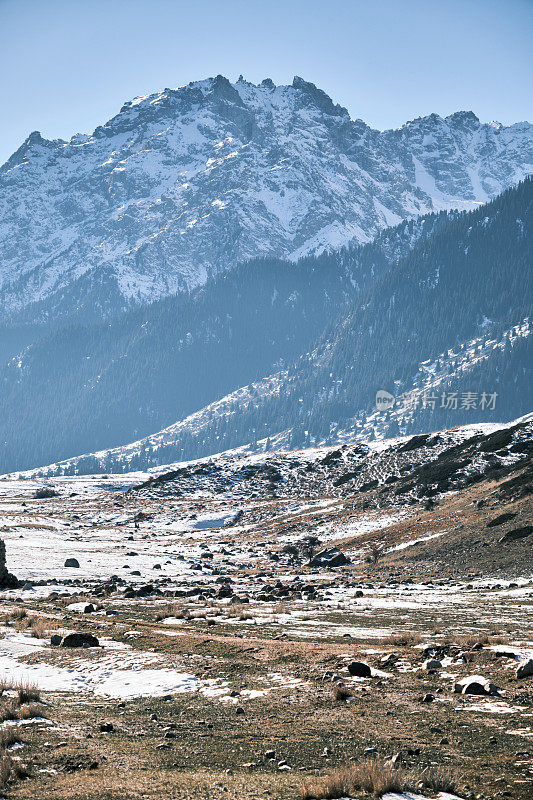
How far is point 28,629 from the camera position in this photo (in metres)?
23.3

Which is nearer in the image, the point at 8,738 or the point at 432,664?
the point at 8,738

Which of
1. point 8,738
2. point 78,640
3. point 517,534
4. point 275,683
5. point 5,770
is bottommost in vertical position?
point 517,534

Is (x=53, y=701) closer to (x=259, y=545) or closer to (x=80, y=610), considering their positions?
(x=80, y=610)

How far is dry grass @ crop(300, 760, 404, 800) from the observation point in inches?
367

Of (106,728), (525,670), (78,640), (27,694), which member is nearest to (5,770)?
(106,728)

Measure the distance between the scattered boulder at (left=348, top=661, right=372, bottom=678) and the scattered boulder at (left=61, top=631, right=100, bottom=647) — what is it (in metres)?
7.68

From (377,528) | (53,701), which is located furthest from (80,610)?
(377,528)

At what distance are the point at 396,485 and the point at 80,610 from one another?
67.5 metres

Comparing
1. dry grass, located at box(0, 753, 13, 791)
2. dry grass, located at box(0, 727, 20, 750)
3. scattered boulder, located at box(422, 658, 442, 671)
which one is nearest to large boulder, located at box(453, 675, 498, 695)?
scattered boulder, located at box(422, 658, 442, 671)

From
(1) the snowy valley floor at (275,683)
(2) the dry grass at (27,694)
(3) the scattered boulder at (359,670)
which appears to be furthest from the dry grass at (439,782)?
(2) the dry grass at (27,694)

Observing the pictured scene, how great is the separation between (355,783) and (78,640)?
12920mm

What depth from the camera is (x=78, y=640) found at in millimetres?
20688

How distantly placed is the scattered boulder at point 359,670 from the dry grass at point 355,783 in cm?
690

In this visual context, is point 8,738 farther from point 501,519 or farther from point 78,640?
point 501,519
